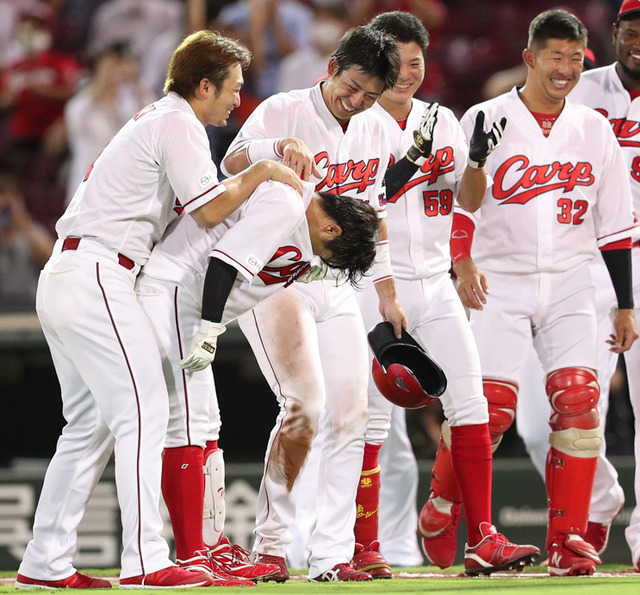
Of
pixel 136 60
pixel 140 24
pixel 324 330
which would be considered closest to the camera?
pixel 324 330

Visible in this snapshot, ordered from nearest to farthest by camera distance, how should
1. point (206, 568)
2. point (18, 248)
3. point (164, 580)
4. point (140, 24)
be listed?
point (164, 580), point (206, 568), point (18, 248), point (140, 24)

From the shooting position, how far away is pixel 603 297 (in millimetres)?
5340

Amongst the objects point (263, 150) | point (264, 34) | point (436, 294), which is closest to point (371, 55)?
point (263, 150)

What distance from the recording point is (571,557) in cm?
447

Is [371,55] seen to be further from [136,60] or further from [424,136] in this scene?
[136,60]

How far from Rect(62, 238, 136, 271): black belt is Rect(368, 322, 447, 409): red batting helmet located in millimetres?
1122

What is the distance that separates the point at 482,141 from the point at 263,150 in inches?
38.2

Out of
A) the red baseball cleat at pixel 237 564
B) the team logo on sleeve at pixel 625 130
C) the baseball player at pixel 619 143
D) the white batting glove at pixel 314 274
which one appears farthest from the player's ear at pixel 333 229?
the team logo on sleeve at pixel 625 130

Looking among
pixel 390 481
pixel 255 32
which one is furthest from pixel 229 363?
pixel 255 32

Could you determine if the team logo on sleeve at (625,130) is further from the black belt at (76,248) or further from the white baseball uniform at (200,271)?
the black belt at (76,248)

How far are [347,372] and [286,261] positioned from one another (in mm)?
611

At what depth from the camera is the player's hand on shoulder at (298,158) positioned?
406 centimetres

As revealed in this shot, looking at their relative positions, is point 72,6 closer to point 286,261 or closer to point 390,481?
point 390,481

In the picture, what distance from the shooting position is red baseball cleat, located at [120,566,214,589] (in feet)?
11.8
